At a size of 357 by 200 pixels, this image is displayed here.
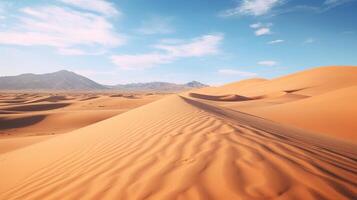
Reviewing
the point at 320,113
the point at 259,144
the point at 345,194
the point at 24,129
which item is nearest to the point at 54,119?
the point at 24,129

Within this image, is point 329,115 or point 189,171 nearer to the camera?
point 189,171

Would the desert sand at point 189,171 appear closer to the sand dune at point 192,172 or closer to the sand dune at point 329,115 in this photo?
the sand dune at point 192,172

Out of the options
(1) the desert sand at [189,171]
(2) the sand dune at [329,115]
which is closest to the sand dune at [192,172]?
(1) the desert sand at [189,171]

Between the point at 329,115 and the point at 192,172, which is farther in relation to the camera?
the point at 329,115

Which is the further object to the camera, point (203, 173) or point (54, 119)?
point (54, 119)

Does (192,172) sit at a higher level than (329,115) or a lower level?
higher

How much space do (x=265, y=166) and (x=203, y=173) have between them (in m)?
0.66

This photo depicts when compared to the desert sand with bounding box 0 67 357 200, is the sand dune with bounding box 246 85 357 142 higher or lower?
lower

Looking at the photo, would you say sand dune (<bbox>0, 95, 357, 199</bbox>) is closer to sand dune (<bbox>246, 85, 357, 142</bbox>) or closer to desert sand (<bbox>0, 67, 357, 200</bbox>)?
desert sand (<bbox>0, 67, 357, 200</bbox>)

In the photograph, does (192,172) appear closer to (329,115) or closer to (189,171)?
(189,171)

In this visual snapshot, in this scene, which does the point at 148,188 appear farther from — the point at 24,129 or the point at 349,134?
the point at 24,129

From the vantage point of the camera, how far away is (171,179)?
2.82m

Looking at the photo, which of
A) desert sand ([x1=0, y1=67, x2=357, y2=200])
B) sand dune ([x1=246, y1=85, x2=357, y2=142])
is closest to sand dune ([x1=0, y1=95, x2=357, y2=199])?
desert sand ([x1=0, y1=67, x2=357, y2=200])

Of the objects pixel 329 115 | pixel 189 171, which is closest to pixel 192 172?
pixel 189 171
